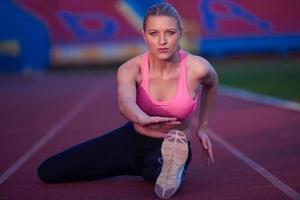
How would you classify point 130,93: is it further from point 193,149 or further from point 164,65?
point 193,149

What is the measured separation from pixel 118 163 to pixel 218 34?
2335cm

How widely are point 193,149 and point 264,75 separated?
1400 centimetres

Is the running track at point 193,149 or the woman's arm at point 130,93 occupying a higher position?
the woman's arm at point 130,93

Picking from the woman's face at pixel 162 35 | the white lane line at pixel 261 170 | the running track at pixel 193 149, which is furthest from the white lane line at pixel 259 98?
the woman's face at pixel 162 35

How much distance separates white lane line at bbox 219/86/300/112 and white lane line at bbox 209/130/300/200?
10.2ft

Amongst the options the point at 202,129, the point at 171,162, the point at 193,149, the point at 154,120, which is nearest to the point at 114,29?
the point at 193,149

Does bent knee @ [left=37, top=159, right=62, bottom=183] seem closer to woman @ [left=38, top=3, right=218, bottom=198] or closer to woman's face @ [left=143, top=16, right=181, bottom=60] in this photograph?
woman @ [left=38, top=3, right=218, bottom=198]

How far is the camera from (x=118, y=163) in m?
4.79

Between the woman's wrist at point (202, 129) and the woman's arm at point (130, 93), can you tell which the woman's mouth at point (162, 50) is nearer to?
the woman's arm at point (130, 93)

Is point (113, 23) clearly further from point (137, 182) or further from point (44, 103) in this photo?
point (137, 182)

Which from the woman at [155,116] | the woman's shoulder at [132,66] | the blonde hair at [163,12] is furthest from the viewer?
the woman's shoulder at [132,66]

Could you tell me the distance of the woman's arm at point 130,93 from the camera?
13.4 feet

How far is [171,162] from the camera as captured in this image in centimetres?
422

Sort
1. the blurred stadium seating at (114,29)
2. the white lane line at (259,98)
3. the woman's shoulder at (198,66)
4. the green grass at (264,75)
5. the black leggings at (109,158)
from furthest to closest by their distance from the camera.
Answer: the blurred stadium seating at (114,29) → the green grass at (264,75) → the white lane line at (259,98) → the black leggings at (109,158) → the woman's shoulder at (198,66)
